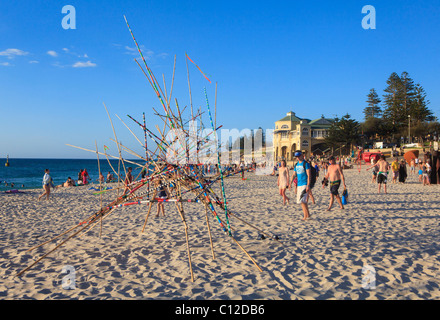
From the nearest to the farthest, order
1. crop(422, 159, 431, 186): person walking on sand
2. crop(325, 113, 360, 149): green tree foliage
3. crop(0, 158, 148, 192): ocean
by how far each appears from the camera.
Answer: crop(422, 159, 431, 186): person walking on sand
crop(0, 158, 148, 192): ocean
crop(325, 113, 360, 149): green tree foliage

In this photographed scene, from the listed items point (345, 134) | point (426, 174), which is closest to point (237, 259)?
point (426, 174)

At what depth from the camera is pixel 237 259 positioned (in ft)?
14.9

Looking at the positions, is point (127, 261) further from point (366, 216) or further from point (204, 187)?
point (366, 216)

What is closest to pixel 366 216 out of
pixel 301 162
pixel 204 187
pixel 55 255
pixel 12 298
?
pixel 301 162

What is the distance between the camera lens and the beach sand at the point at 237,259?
3.50m

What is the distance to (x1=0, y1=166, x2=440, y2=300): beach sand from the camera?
3500 millimetres

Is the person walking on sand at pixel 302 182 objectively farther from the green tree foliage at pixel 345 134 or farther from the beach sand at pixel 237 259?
the green tree foliage at pixel 345 134

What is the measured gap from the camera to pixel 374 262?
14.3 ft

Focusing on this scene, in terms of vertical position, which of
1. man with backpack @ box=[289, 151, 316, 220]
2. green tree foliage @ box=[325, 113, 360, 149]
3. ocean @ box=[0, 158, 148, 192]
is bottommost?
ocean @ box=[0, 158, 148, 192]
